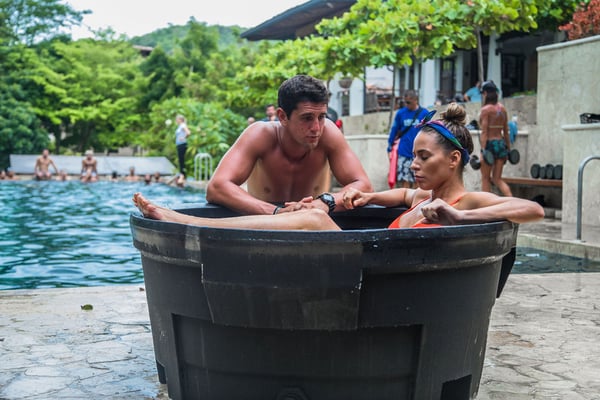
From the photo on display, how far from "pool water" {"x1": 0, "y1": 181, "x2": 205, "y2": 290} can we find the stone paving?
80 centimetres

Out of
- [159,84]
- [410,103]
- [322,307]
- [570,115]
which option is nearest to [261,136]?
[322,307]

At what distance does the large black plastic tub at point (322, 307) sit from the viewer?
2.13m

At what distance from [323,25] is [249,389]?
1790cm

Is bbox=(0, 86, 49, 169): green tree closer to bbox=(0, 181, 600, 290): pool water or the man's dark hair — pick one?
bbox=(0, 181, 600, 290): pool water

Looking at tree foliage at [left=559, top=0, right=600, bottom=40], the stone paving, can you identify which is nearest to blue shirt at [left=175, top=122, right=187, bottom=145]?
tree foliage at [left=559, top=0, right=600, bottom=40]

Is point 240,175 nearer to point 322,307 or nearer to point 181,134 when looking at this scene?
point 322,307

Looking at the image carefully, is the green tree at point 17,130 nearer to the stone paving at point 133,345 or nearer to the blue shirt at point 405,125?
the blue shirt at point 405,125

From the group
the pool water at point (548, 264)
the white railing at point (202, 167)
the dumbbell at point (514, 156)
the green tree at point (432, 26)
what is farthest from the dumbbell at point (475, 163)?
the white railing at point (202, 167)

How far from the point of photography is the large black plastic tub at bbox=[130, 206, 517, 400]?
213 cm

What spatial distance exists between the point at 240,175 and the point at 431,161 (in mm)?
1236

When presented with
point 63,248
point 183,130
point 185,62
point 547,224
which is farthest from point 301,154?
point 185,62

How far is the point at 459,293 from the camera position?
95.2 inches

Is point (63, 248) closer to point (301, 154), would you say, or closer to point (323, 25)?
point (301, 154)

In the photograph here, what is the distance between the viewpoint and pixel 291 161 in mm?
4141
